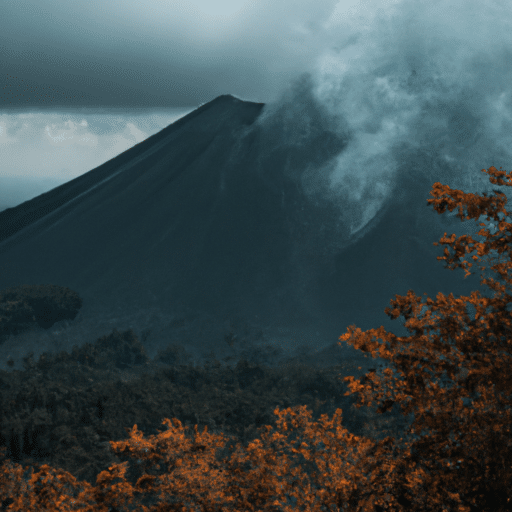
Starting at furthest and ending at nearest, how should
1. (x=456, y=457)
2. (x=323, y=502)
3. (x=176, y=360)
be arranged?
(x=176, y=360)
(x=323, y=502)
(x=456, y=457)

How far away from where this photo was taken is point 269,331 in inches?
2258

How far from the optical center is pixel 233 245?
73.4 metres

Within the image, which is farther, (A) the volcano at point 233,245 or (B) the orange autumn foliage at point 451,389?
(A) the volcano at point 233,245

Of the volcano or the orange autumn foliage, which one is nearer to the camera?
the orange autumn foliage

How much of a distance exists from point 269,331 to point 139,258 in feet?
83.6

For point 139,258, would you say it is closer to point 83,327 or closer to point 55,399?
point 83,327

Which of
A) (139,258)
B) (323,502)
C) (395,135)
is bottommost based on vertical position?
(323,502)

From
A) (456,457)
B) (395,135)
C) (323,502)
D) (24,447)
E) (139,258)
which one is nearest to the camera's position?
(456,457)

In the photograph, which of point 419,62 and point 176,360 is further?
point 419,62

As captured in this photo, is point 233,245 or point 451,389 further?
point 233,245

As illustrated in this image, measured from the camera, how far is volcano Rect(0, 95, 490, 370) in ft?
201

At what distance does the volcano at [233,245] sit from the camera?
6134cm

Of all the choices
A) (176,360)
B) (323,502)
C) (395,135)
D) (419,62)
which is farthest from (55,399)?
(419,62)

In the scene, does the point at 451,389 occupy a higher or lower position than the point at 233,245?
lower
